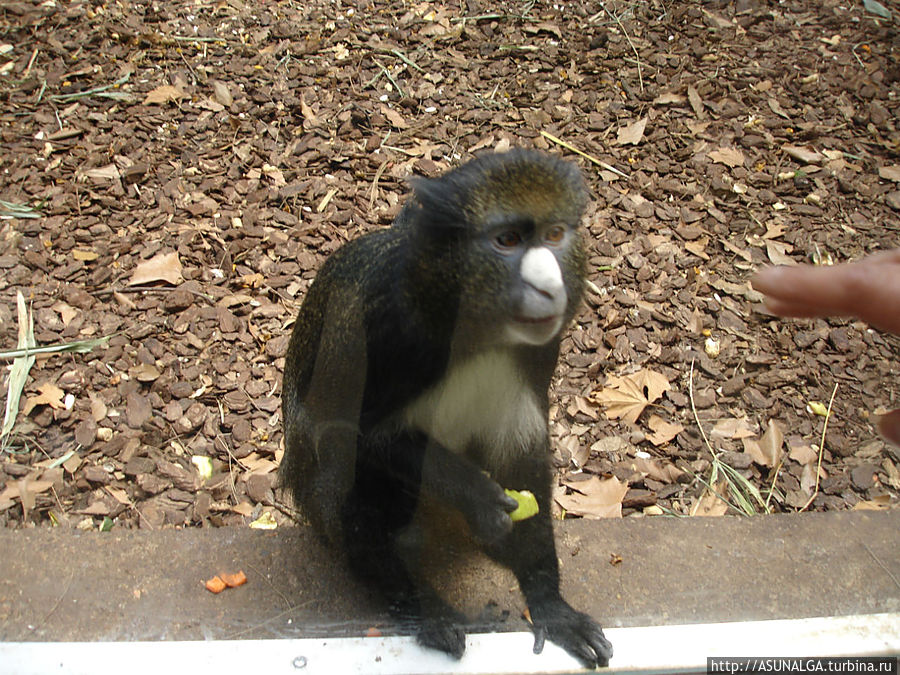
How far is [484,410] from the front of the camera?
2232mm

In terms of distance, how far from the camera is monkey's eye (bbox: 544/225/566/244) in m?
1.91

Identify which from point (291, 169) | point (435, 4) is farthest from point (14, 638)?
point (435, 4)

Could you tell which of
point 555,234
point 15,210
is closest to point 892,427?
point 555,234

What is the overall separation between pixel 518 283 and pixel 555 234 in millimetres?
193

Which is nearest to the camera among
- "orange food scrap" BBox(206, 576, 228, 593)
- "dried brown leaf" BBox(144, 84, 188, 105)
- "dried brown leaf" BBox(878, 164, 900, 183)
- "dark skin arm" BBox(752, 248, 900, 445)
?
"dark skin arm" BBox(752, 248, 900, 445)

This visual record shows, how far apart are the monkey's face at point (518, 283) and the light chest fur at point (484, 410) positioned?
19 cm

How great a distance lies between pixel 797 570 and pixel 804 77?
1.81 meters

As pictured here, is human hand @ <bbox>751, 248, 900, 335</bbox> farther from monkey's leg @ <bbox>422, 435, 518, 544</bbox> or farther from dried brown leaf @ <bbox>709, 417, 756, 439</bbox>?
A: dried brown leaf @ <bbox>709, 417, 756, 439</bbox>

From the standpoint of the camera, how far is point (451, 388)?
2.08 m

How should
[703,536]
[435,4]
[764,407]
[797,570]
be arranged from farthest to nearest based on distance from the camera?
[435,4]
[764,407]
[703,536]
[797,570]

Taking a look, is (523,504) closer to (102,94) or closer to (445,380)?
(445,380)

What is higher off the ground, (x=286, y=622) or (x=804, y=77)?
(x=804, y=77)

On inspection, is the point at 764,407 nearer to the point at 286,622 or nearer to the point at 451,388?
the point at 451,388

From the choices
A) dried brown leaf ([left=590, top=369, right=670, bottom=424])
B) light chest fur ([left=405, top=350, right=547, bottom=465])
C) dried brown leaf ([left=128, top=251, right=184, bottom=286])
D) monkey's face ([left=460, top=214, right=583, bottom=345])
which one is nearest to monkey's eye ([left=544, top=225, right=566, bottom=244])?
monkey's face ([left=460, top=214, right=583, bottom=345])
